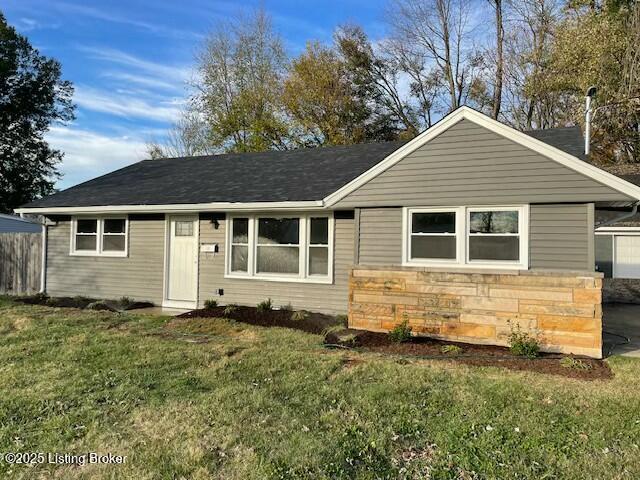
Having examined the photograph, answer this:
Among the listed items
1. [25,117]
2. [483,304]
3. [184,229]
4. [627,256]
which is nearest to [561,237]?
[483,304]

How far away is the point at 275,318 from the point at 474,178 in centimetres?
460

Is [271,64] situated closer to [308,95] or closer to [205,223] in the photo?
[308,95]

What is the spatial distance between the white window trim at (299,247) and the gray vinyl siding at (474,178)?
1697 millimetres

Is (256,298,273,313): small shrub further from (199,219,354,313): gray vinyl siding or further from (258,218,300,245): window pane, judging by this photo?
(258,218,300,245): window pane

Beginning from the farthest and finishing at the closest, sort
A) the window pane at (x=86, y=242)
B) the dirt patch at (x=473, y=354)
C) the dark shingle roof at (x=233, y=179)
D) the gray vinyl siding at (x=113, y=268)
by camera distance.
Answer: the window pane at (x=86, y=242) < the gray vinyl siding at (x=113, y=268) < the dark shingle roof at (x=233, y=179) < the dirt patch at (x=473, y=354)

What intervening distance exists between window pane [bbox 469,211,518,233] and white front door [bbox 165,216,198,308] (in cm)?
666

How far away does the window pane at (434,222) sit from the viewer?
821cm

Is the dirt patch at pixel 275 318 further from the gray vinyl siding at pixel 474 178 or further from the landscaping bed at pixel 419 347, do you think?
the gray vinyl siding at pixel 474 178

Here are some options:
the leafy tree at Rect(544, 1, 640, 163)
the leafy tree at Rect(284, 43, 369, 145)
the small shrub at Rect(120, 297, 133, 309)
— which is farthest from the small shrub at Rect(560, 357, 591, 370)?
the leafy tree at Rect(284, 43, 369, 145)

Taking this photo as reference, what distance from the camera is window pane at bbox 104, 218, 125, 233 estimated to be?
41.1 ft

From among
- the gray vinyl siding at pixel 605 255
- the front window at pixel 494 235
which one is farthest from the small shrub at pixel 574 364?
the gray vinyl siding at pixel 605 255

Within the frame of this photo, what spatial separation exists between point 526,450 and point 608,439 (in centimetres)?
83

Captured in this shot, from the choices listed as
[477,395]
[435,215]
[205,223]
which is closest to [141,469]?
[477,395]

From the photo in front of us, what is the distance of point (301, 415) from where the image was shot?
446cm
